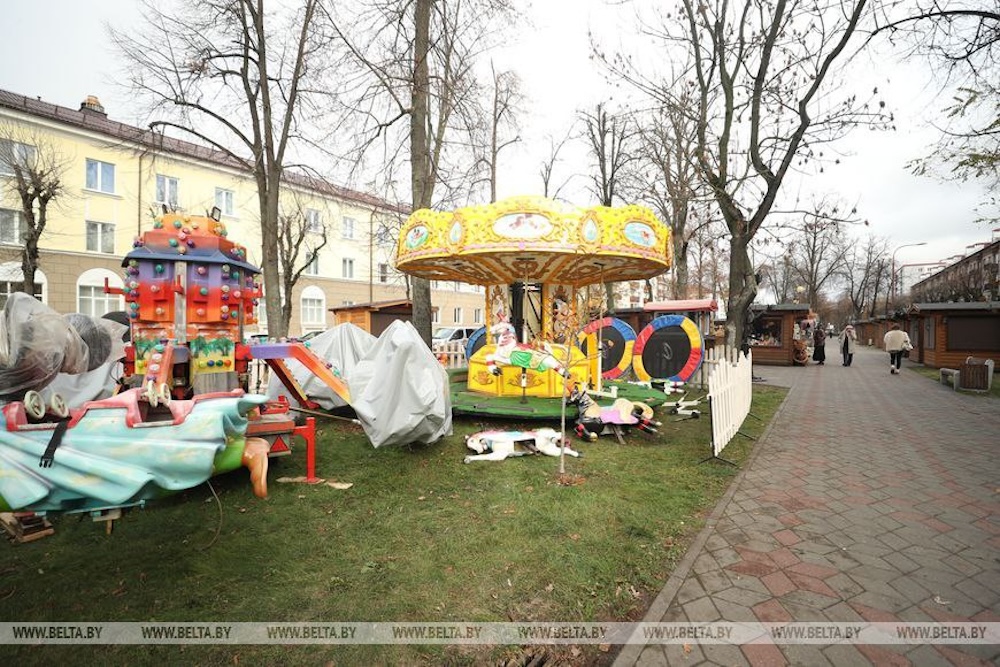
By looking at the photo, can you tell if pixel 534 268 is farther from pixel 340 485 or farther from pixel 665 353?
pixel 340 485

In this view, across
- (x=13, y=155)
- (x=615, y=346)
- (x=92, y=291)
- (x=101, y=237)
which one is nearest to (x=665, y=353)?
(x=615, y=346)

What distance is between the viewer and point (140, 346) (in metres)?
4.73

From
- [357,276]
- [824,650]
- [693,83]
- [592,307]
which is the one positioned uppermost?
[693,83]

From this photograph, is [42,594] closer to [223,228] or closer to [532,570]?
[532,570]

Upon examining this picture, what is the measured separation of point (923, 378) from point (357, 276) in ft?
103

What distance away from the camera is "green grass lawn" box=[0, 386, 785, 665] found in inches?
103

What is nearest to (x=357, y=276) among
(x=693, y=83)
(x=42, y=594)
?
(x=693, y=83)

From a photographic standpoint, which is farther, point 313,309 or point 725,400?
point 313,309

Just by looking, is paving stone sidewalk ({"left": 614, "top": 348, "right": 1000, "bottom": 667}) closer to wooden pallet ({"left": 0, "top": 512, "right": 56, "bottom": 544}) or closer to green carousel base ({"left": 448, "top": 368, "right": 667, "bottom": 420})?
green carousel base ({"left": 448, "top": 368, "right": 667, "bottom": 420})

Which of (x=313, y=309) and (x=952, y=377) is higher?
(x=313, y=309)

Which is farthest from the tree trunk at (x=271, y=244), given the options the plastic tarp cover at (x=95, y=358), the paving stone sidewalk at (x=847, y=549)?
the paving stone sidewalk at (x=847, y=549)

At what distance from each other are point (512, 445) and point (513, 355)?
2.00 m

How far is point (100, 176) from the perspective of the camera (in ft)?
68.7

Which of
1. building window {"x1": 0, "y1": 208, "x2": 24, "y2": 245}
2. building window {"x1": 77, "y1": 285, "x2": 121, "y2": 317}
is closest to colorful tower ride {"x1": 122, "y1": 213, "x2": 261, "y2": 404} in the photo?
building window {"x1": 77, "y1": 285, "x2": 121, "y2": 317}
